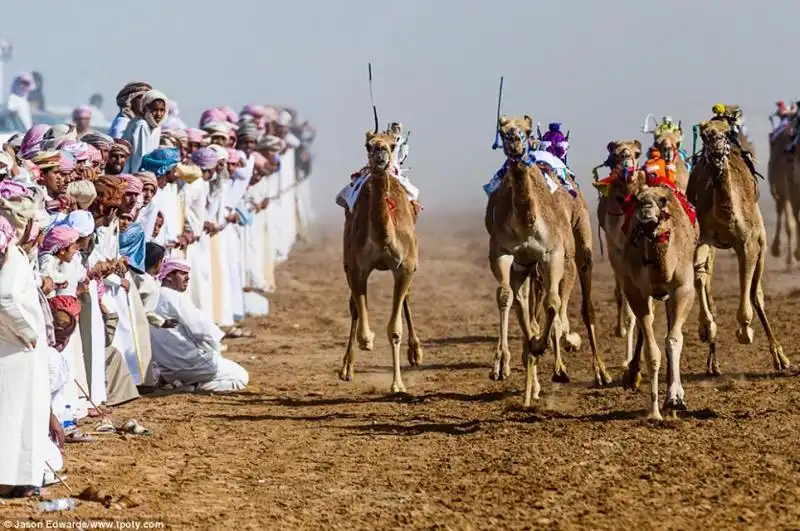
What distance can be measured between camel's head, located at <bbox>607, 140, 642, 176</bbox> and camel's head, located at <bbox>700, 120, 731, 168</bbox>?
0.66m

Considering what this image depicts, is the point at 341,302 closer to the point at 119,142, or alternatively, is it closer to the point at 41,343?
the point at 119,142

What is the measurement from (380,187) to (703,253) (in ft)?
9.45

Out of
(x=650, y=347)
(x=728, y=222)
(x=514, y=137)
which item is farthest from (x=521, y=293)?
(x=650, y=347)

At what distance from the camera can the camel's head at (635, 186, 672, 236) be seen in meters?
11.8

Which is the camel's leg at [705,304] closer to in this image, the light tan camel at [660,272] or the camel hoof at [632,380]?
the camel hoof at [632,380]

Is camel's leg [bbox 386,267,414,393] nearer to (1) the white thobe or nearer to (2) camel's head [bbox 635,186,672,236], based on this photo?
(1) the white thobe

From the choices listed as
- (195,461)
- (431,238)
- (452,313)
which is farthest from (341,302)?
(431,238)

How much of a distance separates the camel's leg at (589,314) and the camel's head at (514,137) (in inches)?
62.6

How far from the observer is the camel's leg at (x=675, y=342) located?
38.9 ft

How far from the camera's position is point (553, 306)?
43.8 feet

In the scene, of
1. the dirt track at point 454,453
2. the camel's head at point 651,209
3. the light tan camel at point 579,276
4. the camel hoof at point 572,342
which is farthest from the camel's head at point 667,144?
the camel's head at point 651,209

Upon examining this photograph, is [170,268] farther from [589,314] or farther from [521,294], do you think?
[589,314]

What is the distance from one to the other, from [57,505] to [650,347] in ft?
15.3

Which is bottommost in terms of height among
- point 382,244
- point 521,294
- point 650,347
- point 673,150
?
point 650,347
